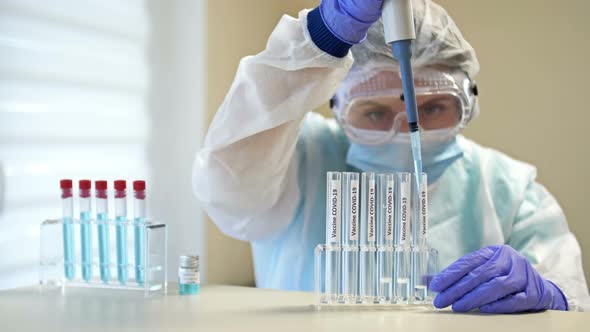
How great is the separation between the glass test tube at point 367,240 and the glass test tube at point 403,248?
0.04 m

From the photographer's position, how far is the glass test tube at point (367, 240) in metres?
1.38

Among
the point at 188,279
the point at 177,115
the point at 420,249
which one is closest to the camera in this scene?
the point at 420,249

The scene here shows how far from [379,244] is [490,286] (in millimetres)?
215

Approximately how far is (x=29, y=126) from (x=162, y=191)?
2.16 feet

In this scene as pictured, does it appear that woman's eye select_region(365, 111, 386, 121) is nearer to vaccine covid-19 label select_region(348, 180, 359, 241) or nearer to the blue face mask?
the blue face mask

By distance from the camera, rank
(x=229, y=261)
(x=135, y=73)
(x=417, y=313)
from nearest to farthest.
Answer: (x=417, y=313) < (x=135, y=73) < (x=229, y=261)

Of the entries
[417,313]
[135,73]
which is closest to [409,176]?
[417,313]

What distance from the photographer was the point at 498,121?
3.02 m

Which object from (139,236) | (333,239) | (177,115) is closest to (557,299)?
(333,239)

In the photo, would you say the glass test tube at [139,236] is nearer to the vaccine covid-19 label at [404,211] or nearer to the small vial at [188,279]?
the small vial at [188,279]

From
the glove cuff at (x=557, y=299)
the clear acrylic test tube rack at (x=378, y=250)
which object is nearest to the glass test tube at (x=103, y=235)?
the clear acrylic test tube rack at (x=378, y=250)

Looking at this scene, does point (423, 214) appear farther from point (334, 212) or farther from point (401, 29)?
point (401, 29)

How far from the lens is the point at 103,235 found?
1590mm

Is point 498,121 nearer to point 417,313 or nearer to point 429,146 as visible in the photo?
point 429,146
